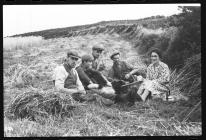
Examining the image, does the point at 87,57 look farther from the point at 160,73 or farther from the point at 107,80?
the point at 160,73

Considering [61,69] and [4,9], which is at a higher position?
[4,9]

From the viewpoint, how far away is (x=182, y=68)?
10.5 m

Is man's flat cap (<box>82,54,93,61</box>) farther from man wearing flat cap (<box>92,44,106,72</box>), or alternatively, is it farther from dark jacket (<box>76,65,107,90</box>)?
dark jacket (<box>76,65,107,90</box>)

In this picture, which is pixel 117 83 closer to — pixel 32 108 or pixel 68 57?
pixel 68 57

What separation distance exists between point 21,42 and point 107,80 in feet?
8.31

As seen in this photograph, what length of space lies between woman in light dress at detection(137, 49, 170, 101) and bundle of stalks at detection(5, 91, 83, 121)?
1709mm

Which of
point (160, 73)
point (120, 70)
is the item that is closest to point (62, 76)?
point (120, 70)

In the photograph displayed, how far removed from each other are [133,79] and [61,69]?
185 cm

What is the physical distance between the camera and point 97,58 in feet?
34.6

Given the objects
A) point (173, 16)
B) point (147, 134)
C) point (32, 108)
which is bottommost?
point (147, 134)

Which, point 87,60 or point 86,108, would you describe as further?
point 87,60

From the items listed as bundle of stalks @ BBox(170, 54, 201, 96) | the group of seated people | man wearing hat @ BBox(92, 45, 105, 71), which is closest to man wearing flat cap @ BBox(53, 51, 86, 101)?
the group of seated people

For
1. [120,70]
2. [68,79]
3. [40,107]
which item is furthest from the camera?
[120,70]

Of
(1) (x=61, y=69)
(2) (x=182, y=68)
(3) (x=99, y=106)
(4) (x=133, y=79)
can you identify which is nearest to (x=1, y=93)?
(1) (x=61, y=69)
